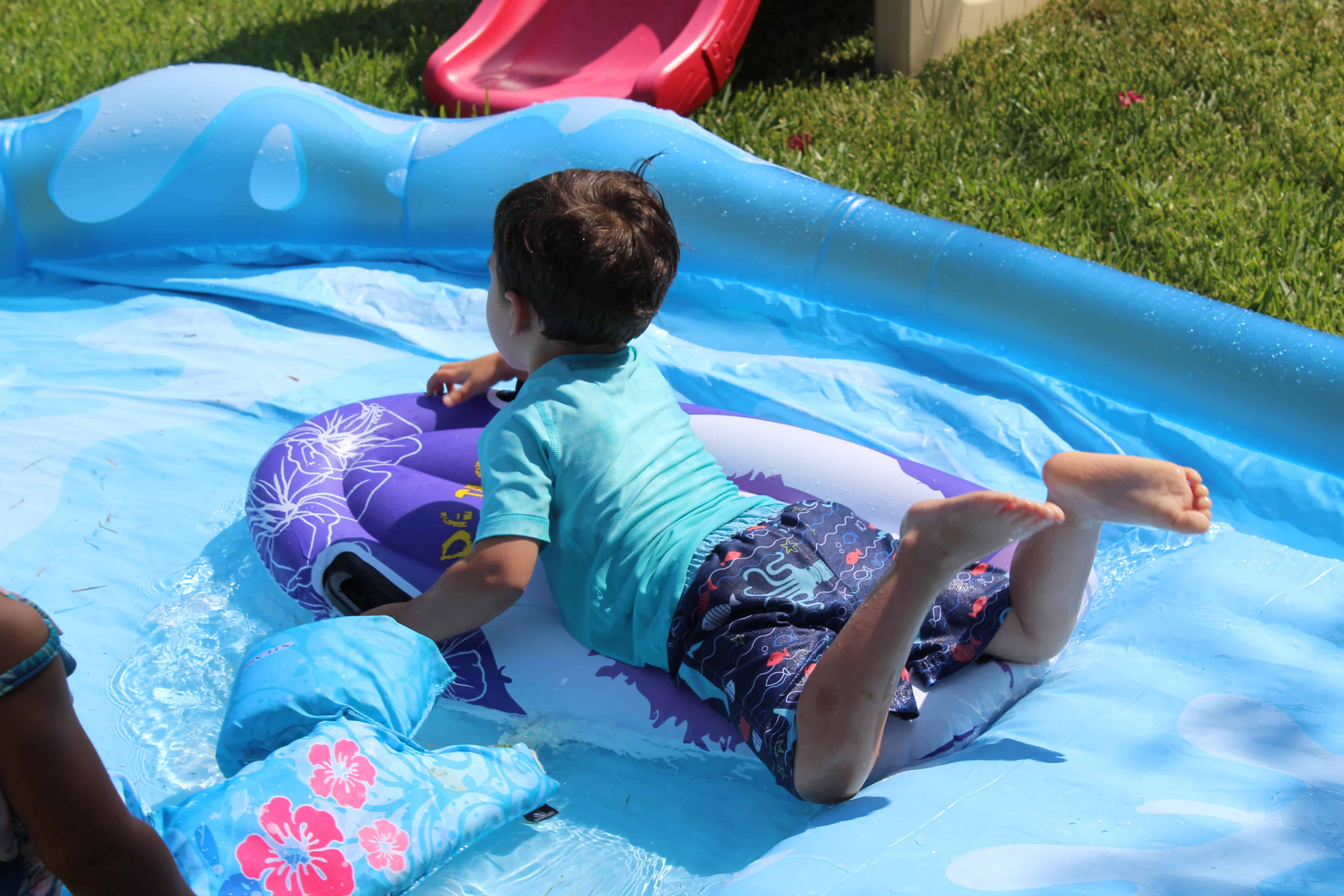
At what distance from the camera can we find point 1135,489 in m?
1.48

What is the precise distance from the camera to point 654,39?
5.11 m

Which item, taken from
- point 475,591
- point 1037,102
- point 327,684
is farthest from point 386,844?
point 1037,102

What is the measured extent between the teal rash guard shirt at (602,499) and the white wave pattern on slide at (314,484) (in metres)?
0.50

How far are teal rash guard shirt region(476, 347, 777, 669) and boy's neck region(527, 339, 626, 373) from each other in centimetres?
1

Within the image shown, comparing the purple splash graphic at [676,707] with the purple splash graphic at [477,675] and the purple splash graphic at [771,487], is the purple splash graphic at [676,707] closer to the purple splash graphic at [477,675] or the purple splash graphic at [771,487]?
the purple splash graphic at [477,675]

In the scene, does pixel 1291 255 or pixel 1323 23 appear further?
pixel 1323 23

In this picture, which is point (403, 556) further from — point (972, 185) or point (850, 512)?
point (972, 185)

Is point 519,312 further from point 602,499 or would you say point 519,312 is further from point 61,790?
point 61,790

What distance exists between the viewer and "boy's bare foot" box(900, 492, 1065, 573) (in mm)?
1413

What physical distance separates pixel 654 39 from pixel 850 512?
12.3 feet

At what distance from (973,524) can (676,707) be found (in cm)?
63

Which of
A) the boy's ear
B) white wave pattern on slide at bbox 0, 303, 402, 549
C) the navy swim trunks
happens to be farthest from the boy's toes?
white wave pattern on slide at bbox 0, 303, 402, 549

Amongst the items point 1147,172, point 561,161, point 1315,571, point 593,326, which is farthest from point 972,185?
point 593,326

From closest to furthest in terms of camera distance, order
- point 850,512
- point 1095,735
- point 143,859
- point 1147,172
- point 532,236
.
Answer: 1. point 143,859
2. point 1095,735
3. point 532,236
4. point 850,512
5. point 1147,172
